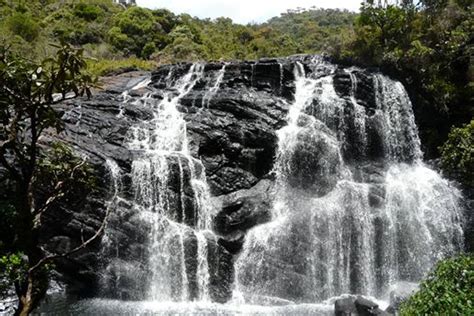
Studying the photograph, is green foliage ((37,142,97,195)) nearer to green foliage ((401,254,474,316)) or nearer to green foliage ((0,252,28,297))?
green foliage ((0,252,28,297))

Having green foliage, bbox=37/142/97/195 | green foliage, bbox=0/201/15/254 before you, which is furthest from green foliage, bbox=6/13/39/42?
green foliage, bbox=0/201/15/254

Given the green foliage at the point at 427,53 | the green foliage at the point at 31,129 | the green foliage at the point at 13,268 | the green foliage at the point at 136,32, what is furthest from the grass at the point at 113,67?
the green foliage at the point at 13,268

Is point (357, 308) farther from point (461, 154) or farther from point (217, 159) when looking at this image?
point (217, 159)

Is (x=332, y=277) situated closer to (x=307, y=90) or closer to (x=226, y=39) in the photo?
(x=307, y=90)

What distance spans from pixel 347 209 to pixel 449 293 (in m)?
15.3

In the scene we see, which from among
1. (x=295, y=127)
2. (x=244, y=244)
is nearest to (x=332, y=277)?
(x=244, y=244)

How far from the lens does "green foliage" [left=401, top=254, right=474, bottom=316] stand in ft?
24.6

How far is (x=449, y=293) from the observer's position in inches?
308

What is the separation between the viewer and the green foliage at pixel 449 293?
7492 mm

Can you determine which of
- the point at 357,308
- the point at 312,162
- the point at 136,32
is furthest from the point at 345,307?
the point at 136,32

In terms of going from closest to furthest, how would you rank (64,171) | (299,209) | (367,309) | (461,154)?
(64,171) < (367,309) < (461,154) < (299,209)

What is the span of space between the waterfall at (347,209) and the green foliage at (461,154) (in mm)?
2213

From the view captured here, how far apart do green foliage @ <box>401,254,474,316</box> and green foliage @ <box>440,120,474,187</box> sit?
12853 millimetres

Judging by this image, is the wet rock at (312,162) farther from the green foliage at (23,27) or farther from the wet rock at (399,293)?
the green foliage at (23,27)
